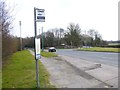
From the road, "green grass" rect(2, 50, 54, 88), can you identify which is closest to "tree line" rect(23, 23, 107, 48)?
the road

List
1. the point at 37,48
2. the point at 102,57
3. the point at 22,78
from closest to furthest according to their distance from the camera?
the point at 37,48
the point at 22,78
the point at 102,57

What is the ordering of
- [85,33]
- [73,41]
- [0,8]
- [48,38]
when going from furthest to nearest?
[85,33] → [48,38] → [73,41] → [0,8]

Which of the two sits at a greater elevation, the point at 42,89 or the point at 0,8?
the point at 0,8

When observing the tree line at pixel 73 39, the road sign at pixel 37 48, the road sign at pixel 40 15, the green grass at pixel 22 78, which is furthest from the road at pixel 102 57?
the tree line at pixel 73 39

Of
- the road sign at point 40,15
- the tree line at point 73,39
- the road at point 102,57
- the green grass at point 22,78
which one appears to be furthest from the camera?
the tree line at point 73,39

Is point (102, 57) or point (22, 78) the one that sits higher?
point (22, 78)

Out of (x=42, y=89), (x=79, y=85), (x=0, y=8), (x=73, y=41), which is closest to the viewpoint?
(x=42, y=89)

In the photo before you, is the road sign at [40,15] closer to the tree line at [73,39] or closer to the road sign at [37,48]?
the road sign at [37,48]

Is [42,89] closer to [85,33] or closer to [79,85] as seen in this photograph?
[79,85]

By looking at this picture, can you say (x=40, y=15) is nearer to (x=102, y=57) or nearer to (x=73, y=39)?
(x=102, y=57)

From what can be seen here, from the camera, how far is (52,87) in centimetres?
930

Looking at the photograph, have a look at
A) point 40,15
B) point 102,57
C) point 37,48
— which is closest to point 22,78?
point 37,48

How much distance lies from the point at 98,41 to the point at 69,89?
114 meters

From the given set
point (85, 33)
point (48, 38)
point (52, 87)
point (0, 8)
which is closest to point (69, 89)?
point (52, 87)
